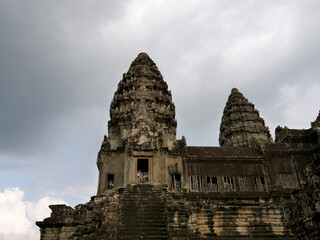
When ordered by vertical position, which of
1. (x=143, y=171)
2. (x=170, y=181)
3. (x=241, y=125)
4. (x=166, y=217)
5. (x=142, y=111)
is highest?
(x=241, y=125)

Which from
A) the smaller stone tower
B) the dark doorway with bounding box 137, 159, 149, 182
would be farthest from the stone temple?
the smaller stone tower

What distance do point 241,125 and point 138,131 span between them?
84.5 feet

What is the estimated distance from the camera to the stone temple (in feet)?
56.0

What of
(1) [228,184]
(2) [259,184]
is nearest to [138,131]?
(1) [228,184]

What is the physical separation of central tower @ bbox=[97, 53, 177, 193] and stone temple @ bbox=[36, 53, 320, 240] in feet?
0.26

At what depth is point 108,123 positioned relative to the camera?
87.9 ft

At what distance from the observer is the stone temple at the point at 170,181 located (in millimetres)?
17078

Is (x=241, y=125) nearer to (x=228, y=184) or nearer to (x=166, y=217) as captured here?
(x=228, y=184)

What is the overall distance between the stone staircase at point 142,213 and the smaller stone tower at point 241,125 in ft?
85.1

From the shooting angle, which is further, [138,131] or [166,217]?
[138,131]

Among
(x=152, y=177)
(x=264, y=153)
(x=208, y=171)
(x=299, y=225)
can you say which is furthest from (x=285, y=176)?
(x=299, y=225)

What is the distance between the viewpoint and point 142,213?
1741cm

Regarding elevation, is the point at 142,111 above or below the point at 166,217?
above

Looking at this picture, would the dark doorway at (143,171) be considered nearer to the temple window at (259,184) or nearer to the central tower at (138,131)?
the central tower at (138,131)
